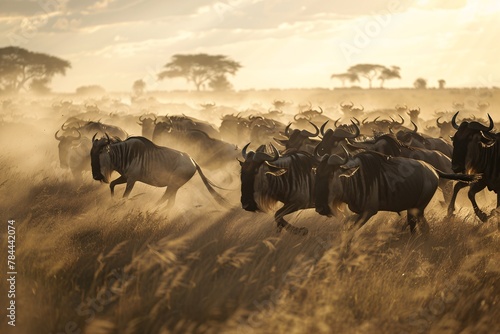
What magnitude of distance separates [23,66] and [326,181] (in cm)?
5872

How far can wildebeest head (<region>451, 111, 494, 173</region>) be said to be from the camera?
8648mm

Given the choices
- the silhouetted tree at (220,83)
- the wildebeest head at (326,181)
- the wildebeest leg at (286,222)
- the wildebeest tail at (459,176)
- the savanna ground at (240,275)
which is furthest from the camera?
the silhouetted tree at (220,83)

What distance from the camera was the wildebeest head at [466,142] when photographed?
865 centimetres

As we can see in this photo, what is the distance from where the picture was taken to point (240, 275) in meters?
6.12

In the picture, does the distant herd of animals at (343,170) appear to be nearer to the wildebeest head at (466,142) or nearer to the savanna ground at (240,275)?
the wildebeest head at (466,142)

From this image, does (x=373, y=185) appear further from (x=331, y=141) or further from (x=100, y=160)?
(x=100, y=160)

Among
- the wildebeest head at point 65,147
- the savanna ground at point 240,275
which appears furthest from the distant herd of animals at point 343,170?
the wildebeest head at point 65,147

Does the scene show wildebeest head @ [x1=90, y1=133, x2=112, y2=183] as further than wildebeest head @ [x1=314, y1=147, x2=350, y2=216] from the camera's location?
Yes

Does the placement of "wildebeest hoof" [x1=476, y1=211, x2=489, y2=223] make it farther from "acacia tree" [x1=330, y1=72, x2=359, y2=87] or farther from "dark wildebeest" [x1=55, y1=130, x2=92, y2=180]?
"acacia tree" [x1=330, y1=72, x2=359, y2=87]

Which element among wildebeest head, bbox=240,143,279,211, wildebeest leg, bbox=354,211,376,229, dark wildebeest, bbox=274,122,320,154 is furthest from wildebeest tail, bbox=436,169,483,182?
dark wildebeest, bbox=274,122,320,154

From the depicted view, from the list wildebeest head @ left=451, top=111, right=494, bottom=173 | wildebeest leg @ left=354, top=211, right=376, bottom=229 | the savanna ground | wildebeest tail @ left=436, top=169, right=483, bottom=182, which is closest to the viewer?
the savanna ground

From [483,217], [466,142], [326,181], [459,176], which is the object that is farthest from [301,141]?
[326,181]

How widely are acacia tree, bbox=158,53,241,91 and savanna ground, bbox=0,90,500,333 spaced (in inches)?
2268

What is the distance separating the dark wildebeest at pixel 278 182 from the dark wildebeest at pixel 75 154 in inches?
268
